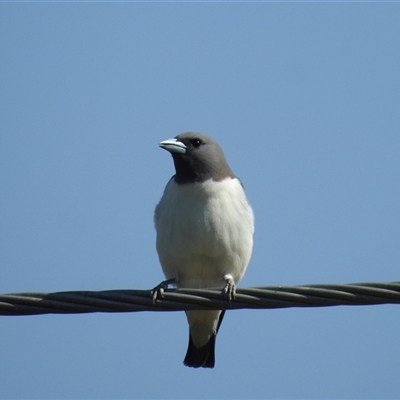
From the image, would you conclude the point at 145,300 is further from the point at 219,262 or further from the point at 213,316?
the point at 213,316

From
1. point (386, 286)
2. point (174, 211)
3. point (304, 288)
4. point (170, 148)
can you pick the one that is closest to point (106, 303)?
point (304, 288)

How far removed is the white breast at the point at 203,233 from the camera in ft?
24.3

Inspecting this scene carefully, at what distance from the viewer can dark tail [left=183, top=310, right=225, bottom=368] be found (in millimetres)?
8156

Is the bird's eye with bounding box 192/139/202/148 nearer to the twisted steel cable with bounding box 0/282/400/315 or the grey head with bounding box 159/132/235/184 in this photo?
the grey head with bounding box 159/132/235/184

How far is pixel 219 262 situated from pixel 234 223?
38 cm

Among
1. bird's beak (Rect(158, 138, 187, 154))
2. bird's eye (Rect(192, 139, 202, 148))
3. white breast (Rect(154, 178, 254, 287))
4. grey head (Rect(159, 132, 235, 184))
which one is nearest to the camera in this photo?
white breast (Rect(154, 178, 254, 287))

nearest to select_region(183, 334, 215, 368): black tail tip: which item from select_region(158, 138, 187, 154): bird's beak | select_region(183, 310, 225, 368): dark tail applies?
select_region(183, 310, 225, 368): dark tail

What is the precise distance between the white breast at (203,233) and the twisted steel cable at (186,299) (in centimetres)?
192

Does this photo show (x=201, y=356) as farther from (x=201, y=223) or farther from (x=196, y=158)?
(x=196, y=158)

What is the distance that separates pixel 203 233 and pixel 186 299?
1947 millimetres

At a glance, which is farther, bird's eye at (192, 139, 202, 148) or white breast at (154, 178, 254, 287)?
bird's eye at (192, 139, 202, 148)

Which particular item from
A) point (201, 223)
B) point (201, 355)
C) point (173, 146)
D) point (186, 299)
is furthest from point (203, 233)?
point (186, 299)

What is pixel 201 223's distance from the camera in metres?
7.39

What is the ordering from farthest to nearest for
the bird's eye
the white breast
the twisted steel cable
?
the bird's eye
the white breast
the twisted steel cable
